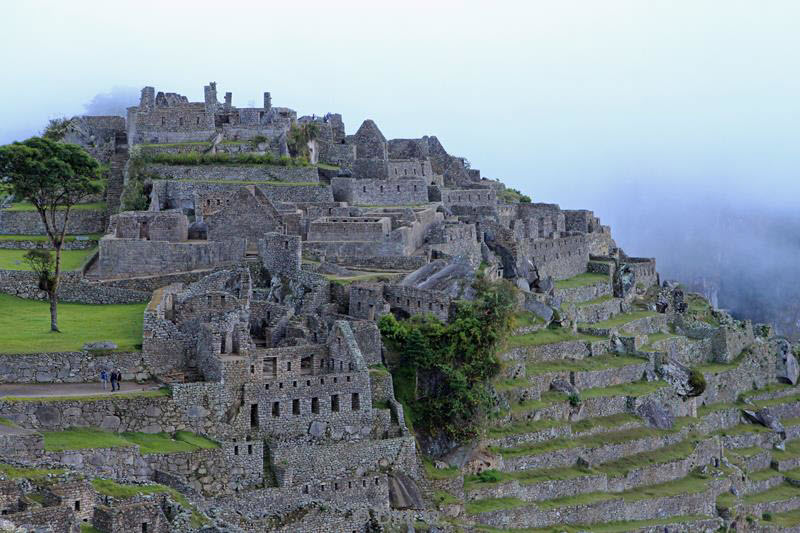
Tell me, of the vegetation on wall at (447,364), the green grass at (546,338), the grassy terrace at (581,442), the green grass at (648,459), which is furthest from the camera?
the green grass at (546,338)

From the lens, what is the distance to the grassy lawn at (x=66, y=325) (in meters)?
46.8

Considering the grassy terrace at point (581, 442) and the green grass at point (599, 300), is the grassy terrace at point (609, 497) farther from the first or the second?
the green grass at point (599, 300)

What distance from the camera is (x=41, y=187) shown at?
50.5 metres

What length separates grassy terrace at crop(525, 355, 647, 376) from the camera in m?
58.8

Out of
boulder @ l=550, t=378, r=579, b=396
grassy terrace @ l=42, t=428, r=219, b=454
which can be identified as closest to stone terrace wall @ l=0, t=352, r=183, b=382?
grassy terrace @ l=42, t=428, r=219, b=454

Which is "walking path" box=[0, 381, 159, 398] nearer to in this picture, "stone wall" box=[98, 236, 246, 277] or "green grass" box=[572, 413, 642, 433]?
"stone wall" box=[98, 236, 246, 277]

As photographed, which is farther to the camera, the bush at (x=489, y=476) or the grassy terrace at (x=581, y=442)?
the grassy terrace at (x=581, y=442)

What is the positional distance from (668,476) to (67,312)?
24.6 metres

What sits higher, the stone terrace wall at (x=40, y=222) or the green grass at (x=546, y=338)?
the stone terrace wall at (x=40, y=222)

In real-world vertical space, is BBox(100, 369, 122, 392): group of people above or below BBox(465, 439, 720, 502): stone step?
above

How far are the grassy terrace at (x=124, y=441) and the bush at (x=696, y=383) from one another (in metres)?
29.4

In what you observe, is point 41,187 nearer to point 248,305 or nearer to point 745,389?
point 248,305

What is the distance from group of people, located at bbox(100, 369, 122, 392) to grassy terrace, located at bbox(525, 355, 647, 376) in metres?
17.9

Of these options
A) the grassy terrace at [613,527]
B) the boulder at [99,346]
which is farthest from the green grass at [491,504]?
the boulder at [99,346]
